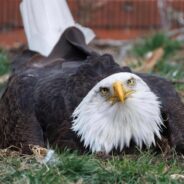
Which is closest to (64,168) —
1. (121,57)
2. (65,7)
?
(65,7)

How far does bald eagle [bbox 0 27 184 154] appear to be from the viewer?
668 cm

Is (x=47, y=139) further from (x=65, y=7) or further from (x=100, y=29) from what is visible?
(x=100, y=29)

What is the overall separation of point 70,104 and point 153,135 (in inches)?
31.6

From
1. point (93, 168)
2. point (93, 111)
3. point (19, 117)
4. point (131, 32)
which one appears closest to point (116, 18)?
point (131, 32)

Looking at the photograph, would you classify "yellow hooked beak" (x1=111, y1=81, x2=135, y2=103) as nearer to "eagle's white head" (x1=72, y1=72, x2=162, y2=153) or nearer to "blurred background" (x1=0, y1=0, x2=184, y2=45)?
"eagle's white head" (x1=72, y1=72, x2=162, y2=153)

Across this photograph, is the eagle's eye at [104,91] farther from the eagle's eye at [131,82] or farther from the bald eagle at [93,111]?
the eagle's eye at [131,82]

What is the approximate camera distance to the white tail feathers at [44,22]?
8984 millimetres

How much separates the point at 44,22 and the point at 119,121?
2.74 meters

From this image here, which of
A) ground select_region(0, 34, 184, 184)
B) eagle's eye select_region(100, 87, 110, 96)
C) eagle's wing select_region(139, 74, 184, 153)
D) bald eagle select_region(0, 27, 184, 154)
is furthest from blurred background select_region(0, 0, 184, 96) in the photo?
ground select_region(0, 34, 184, 184)

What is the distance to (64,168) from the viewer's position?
19.0 ft

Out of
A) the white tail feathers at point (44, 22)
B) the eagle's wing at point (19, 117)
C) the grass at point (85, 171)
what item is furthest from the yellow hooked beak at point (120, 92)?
the white tail feathers at point (44, 22)

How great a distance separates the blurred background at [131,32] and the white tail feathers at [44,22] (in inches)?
60.8

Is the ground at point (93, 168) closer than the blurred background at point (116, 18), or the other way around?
the ground at point (93, 168)

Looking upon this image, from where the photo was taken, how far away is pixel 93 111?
22.2 ft
